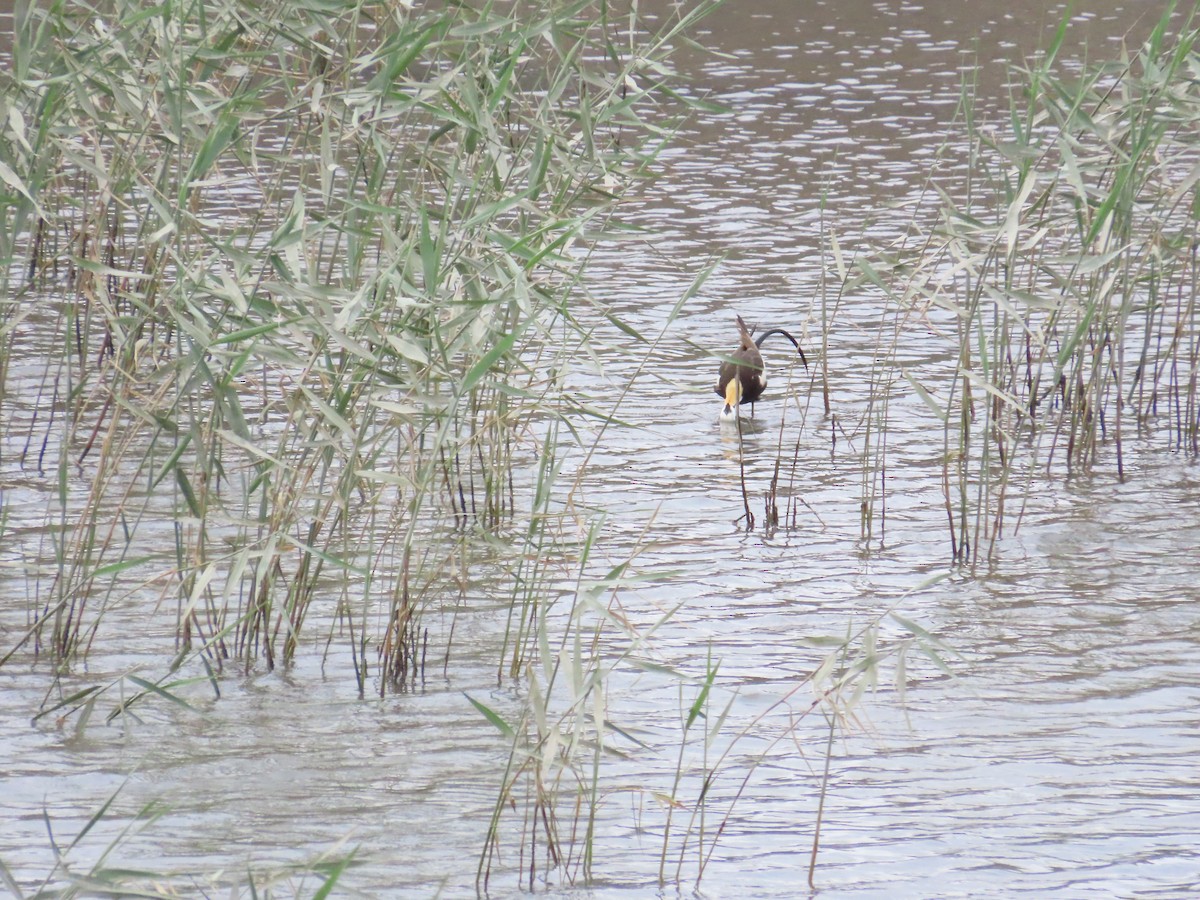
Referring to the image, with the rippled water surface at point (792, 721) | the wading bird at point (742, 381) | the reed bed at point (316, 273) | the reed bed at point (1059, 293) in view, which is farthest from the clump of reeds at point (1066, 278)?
the reed bed at point (316, 273)

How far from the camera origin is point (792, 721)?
5.57 metres

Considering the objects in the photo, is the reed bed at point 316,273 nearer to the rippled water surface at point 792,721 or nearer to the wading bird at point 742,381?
the rippled water surface at point 792,721

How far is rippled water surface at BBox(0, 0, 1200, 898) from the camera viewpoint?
15.3 feet

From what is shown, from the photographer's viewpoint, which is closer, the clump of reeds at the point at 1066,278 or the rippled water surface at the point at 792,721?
the rippled water surface at the point at 792,721

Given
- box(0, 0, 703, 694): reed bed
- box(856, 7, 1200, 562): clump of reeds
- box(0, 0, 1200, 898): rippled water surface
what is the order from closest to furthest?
box(0, 0, 1200, 898): rippled water surface
box(0, 0, 703, 694): reed bed
box(856, 7, 1200, 562): clump of reeds

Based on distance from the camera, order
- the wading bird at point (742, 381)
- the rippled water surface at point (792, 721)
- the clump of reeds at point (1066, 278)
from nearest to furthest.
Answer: the rippled water surface at point (792, 721) < the clump of reeds at point (1066, 278) < the wading bird at point (742, 381)

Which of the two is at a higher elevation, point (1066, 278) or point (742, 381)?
point (1066, 278)

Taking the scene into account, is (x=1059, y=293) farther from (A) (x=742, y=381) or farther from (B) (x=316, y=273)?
(A) (x=742, y=381)

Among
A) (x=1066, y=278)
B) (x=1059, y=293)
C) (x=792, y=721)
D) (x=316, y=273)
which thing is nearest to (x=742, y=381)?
(x=1066, y=278)

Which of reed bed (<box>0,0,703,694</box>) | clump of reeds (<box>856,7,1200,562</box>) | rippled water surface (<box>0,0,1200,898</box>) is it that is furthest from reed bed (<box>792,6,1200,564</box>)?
reed bed (<box>0,0,703,694</box>)

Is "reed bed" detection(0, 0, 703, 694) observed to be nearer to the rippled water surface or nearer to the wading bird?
the rippled water surface

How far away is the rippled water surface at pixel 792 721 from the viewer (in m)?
4.66

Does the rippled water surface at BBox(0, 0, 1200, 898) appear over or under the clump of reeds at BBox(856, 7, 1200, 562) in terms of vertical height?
under

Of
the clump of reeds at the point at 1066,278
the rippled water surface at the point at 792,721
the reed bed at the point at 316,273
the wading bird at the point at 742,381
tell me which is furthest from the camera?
the wading bird at the point at 742,381
